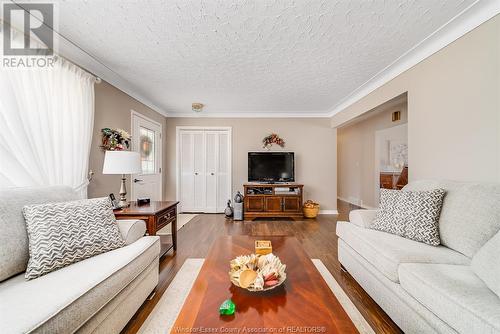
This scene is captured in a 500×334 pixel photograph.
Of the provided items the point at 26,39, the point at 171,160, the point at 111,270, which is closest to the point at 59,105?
the point at 26,39

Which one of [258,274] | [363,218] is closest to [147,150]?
[258,274]

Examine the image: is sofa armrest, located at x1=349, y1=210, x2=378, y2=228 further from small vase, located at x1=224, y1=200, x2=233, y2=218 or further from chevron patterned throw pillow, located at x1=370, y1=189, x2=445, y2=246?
small vase, located at x1=224, y1=200, x2=233, y2=218

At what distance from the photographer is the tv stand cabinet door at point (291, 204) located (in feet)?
14.5

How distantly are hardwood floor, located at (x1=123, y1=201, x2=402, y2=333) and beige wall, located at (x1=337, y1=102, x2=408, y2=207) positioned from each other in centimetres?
77

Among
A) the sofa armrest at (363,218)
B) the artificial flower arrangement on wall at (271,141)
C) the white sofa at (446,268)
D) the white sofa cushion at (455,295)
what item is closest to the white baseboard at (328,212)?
the artificial flower arrangement on wall at (271,141)

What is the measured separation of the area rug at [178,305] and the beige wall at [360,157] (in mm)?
3876

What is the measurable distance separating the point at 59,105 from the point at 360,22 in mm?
2990

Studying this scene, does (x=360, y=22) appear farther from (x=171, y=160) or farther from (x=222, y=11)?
(x=171, y=160)

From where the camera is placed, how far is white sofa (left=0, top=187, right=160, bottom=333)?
2.95ft

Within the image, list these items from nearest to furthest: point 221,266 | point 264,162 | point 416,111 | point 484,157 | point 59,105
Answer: point 221,266 → point 484,157 → point 59,105 → point 416,111 → point 264,162

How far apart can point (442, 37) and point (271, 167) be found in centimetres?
329

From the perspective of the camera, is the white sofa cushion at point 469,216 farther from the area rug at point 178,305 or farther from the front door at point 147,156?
the front door at point 147,156

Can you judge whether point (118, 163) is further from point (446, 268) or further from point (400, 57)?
point (400, 57)

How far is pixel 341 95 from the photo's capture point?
3.71 metres
